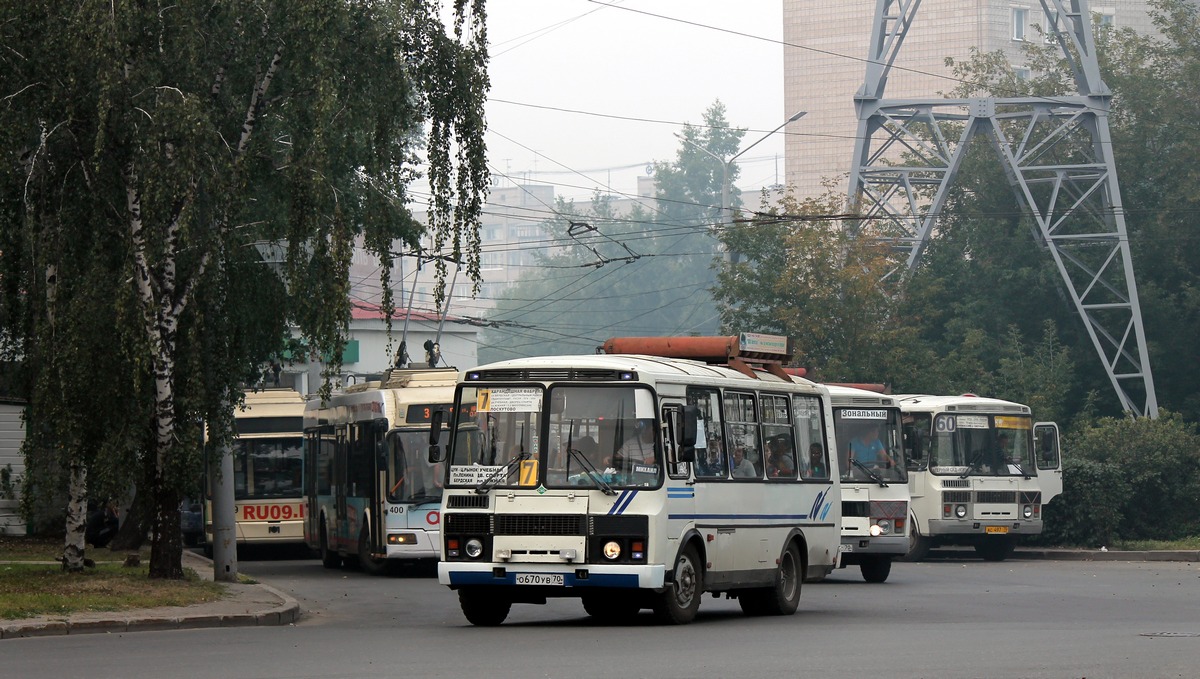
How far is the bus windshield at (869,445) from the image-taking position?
87.7 feet

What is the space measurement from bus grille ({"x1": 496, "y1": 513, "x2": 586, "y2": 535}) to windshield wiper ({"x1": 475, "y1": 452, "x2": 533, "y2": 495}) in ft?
0.96

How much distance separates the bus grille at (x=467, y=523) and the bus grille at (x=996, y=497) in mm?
17075

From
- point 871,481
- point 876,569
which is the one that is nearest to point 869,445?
point 871,481

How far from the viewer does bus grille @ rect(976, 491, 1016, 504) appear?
104 feet

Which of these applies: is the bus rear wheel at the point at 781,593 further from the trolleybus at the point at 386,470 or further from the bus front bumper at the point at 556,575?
the trolleybus at the point at 386,470

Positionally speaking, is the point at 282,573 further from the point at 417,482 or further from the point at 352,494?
the point at 417,482

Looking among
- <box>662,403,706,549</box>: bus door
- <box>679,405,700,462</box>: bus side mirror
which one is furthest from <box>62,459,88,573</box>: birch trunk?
<box>679,405,700,462</box>: bus side mirror

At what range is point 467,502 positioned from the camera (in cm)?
1662

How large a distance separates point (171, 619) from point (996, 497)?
17995mm

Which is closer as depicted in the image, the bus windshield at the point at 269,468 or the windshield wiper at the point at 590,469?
the windshield wiper at the point at 590,469

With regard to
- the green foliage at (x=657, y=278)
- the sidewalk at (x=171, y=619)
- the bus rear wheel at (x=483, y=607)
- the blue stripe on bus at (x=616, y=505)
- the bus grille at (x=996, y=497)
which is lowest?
the sidewalk at (x=171, y=619)

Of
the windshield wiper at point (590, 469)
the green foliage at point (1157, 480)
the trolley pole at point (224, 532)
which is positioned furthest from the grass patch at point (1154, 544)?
the windshield wiper at point (590, 469)

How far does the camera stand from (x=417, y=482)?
1062 inches

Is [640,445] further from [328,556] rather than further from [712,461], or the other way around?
[328,556]
